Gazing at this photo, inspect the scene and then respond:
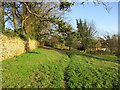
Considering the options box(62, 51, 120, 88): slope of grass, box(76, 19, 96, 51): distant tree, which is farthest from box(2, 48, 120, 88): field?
box(76, 19, 96, 51): distant tree

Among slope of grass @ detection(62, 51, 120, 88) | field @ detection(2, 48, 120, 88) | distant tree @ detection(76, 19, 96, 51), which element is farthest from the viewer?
distant tree @ detection(76, 19, 96, 51)

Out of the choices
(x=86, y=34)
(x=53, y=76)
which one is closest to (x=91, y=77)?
(x=53, y=76)

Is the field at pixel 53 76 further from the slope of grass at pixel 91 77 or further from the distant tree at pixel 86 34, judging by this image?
the distant tree at pixel 86 34

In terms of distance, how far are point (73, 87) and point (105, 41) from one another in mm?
28142

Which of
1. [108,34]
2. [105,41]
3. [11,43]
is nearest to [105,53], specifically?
[105,41]

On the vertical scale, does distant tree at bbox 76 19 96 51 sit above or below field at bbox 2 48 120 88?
above

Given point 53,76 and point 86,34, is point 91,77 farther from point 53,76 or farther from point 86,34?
point 86,34

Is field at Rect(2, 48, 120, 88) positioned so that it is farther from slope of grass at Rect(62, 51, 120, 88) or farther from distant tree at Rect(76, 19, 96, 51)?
distant tree at Rect(76, 19, 96, 51)

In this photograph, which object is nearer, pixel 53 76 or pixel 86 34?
pixel 53 76

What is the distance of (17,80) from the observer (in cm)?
367

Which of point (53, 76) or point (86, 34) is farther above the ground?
point (86, 34)

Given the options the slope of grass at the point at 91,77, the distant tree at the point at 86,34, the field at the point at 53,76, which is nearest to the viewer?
the field at the point at 53,76

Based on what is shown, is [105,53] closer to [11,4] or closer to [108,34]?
[108,34]

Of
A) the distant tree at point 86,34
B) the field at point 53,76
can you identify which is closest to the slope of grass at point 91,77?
the field at point 53,76
